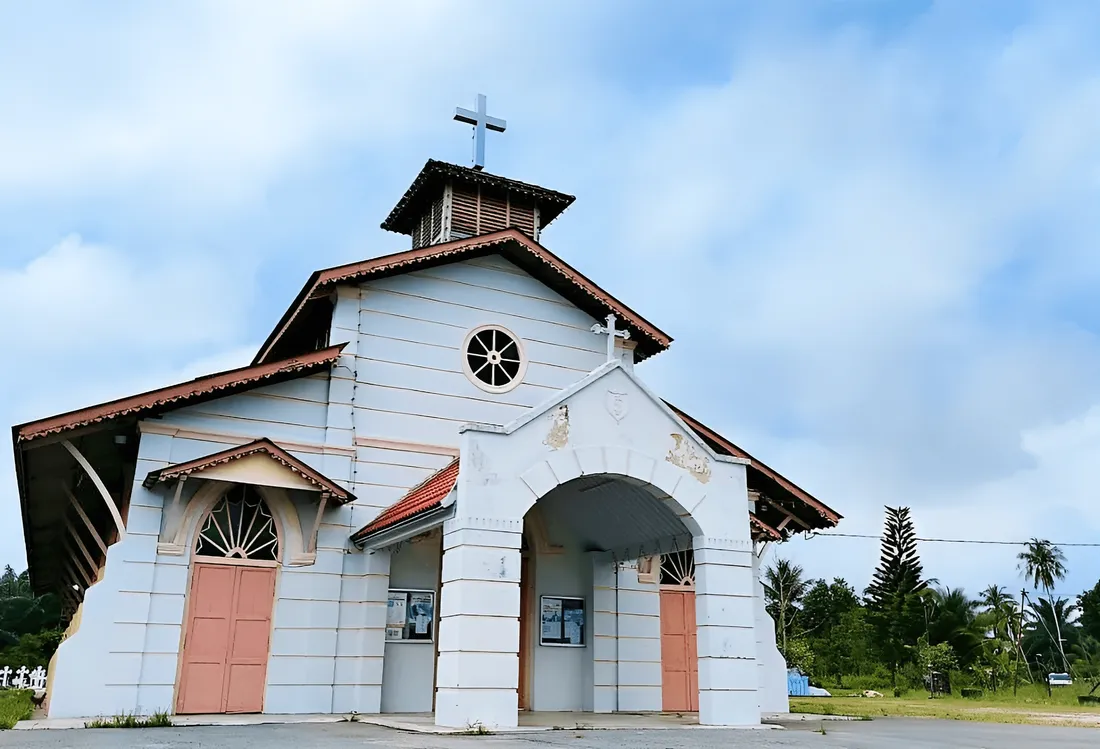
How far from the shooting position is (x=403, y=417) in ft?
50.0

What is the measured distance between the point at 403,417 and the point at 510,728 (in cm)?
590

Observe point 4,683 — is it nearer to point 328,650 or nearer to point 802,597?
point 328,650

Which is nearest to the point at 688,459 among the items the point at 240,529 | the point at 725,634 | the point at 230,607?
the point at 725,634

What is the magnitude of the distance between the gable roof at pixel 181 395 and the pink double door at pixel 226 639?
2.35 m

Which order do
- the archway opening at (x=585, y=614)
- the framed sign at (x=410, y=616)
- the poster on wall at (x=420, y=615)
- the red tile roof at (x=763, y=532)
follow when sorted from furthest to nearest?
the red tile roof at (x=763, y=532) → the archway opening at (x=585, y=614) → the poster on wall at (x=420, y=615) → the framed sign at (x=410, y=616)

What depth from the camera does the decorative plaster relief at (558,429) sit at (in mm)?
12055

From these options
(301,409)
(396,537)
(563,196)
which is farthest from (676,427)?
(563,196)

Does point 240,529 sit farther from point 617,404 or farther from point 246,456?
point 617,404

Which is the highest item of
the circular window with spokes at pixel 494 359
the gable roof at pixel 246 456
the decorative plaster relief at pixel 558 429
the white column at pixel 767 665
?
the circular window with spokes at pixel 494 359

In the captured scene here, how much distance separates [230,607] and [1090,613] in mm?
55138

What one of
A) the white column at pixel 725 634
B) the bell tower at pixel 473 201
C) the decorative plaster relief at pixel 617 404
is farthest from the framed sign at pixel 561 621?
the bell tower at pixel 473 201

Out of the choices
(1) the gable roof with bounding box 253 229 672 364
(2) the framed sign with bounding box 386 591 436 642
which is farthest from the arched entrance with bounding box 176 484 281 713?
(1) the gable roof with bounding box 253 229 672 364

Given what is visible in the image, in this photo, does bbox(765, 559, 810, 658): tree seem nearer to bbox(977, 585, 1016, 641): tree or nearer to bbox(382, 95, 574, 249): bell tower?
bbox(977, 585, 1016, 641): tree

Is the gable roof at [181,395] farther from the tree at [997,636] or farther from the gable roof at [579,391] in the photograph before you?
the tree at [997,636]
